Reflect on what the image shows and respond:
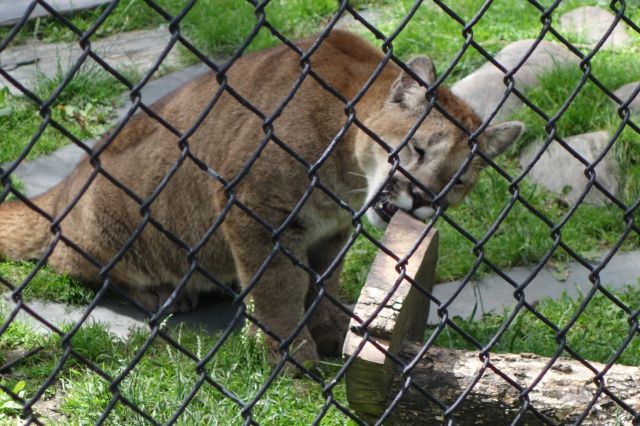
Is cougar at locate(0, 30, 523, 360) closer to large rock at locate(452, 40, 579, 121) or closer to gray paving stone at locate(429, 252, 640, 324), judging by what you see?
gray paving stone at locate(429, 252, 640, 324)

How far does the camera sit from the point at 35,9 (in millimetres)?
7367

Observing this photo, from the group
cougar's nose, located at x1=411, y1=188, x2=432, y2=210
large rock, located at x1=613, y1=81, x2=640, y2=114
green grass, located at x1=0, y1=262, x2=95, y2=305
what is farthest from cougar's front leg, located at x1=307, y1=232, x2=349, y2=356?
large rock, located at x1=613, y1=81, x2=640, y2=114

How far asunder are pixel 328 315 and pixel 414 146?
106cm

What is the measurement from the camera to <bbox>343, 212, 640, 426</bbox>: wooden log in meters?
3.58

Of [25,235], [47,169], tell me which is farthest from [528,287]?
[47,169]

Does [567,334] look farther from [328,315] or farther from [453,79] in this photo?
[453,79]

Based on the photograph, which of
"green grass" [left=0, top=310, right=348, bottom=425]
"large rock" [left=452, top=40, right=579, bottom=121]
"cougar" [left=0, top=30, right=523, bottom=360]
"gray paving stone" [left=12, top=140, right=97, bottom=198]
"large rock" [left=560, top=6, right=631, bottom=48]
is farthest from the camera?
"large rock" [left=560, top=6, right=631, bottom=48]

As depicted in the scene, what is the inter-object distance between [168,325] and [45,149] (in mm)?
1816

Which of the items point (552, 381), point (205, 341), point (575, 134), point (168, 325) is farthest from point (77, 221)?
point (575, 134)

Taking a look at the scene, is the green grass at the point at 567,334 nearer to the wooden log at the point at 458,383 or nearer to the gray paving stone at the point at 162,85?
the wooden log at the point at 458,383

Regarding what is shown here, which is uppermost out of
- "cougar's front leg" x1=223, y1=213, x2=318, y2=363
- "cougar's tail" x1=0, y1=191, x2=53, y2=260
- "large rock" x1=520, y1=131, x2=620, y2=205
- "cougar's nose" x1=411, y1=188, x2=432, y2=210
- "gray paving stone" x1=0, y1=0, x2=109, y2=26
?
"large rock" x1=520, y1=131, x2=620, y2=205

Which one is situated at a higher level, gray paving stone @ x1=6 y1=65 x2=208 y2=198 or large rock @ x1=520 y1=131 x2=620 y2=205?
large rock @ x1=520 y1=131 x2=620 y2=205

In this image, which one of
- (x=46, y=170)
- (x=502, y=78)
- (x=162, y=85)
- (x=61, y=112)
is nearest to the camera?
(x=46, y=170)

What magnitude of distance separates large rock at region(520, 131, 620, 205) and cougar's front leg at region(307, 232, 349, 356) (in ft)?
5.65
